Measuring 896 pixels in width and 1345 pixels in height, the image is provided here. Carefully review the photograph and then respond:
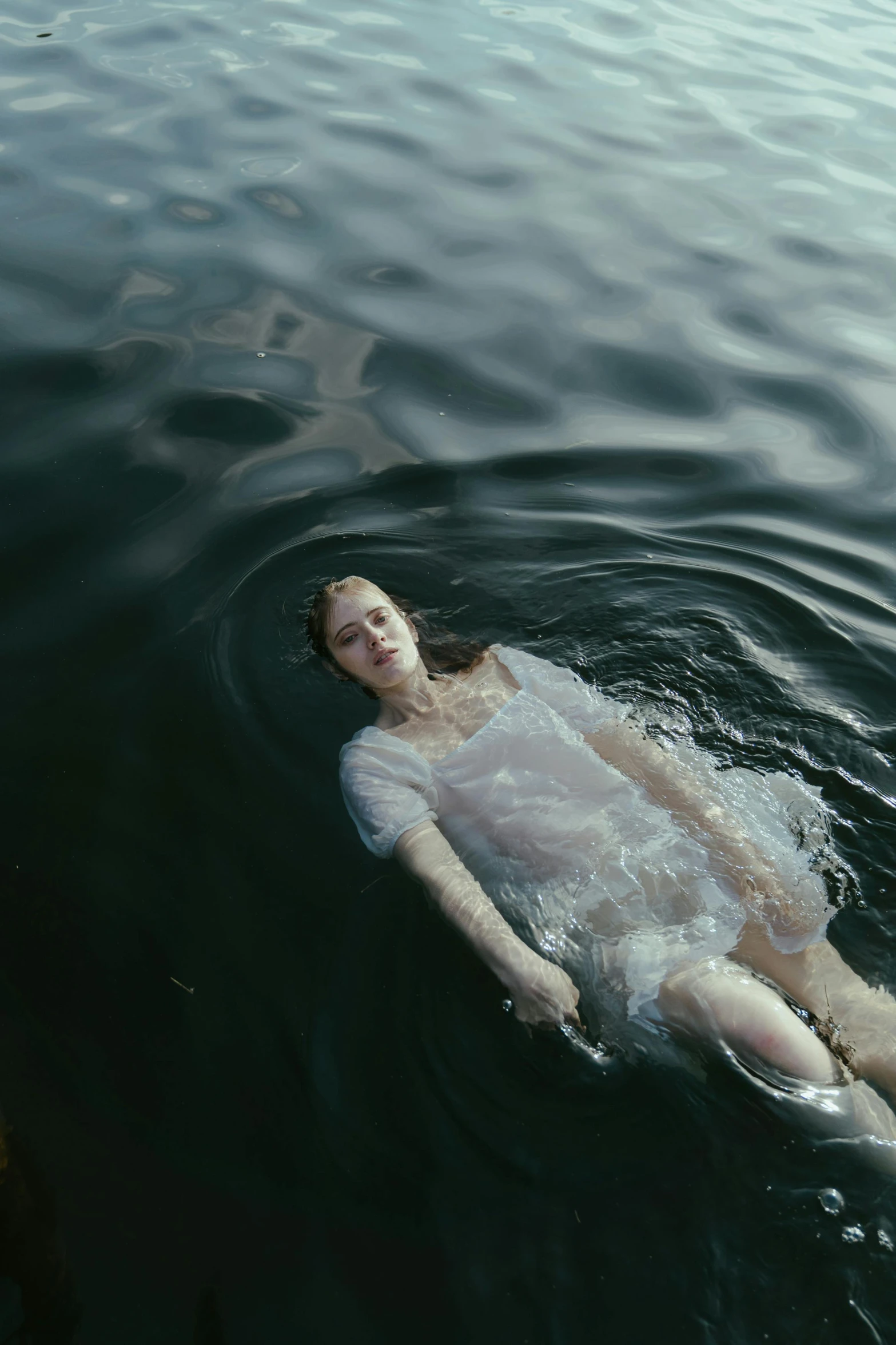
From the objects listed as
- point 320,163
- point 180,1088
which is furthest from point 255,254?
point 180,1088

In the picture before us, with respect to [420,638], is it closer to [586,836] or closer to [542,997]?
[586,836]

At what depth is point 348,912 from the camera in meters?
3.65

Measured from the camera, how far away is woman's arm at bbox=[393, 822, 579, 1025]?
10.7 feet

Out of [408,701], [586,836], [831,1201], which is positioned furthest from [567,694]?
[831,1201]

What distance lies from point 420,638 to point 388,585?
444mm

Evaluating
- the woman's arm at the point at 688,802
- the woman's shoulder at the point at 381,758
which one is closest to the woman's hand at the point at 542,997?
the woman's arm at the point at 688,802

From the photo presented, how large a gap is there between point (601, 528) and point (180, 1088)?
3.50 meters

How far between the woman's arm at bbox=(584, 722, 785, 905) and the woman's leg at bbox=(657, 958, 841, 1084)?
1.38 ft

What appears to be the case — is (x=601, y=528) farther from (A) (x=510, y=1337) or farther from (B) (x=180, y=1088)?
(A) (x=510, y=1337)

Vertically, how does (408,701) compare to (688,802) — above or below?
below

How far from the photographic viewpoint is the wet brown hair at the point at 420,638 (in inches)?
177

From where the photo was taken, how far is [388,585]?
17.0 feet

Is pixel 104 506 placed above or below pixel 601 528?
below

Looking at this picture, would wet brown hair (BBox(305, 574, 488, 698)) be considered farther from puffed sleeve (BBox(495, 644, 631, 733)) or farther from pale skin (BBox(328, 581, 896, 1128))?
puffed sleeve (BBox(495, 644, 631, 733))
